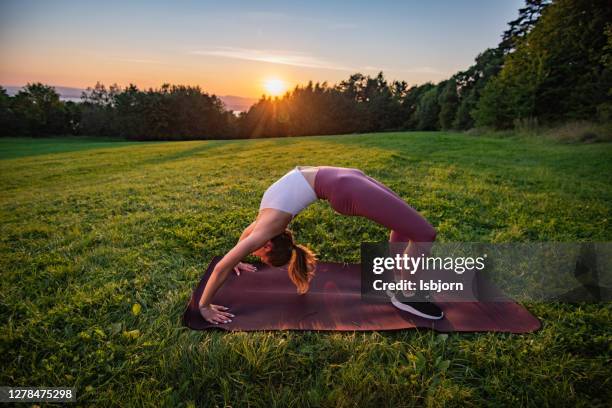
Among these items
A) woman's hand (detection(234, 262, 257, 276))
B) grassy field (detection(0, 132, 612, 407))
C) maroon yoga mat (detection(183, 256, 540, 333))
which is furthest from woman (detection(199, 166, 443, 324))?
woman's hand (detection(234, 262, 257, 276))

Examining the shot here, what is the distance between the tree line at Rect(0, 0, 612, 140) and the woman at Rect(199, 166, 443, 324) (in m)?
19.4

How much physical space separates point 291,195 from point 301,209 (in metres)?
0.16

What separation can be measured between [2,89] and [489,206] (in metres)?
53.0

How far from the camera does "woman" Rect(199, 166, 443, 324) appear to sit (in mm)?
2410

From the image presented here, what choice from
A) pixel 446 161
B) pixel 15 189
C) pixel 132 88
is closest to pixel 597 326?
pixel 446 161

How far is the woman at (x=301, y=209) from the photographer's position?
2410 mm

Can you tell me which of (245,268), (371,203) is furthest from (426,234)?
(245,268)

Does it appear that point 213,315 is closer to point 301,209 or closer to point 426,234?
point 301,209

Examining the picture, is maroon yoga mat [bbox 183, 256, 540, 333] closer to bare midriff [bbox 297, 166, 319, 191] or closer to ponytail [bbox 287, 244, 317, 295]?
ponytail [bbox 287, 244, 317, 295]

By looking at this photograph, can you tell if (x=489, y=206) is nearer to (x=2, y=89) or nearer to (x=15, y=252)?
(x=15, y=252)

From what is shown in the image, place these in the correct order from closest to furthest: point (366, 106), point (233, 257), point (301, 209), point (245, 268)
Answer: point (233, 257), point (301, 209), point (245, 268), point (366, 106)

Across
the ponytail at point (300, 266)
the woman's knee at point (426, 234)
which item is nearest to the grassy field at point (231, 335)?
the ponytail at point (300, 266)

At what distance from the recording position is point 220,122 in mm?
44875

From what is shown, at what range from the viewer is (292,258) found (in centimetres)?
283
